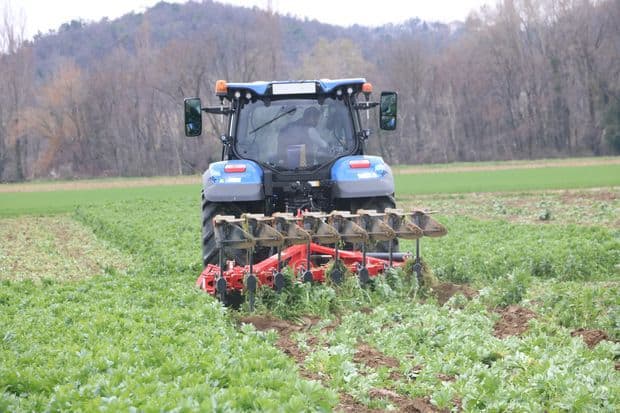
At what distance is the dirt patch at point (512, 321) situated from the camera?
784 centimetres

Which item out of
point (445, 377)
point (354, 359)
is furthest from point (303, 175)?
point (445, 377)

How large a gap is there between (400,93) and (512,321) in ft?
219

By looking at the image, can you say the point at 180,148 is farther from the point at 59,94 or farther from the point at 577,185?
the point at 577,185

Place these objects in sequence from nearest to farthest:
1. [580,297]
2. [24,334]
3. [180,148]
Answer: [24,334], [580,297], [180,148]

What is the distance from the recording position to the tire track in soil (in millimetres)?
5668

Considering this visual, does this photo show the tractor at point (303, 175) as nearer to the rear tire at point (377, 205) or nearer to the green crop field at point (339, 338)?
the rear tire at point (377, 205)

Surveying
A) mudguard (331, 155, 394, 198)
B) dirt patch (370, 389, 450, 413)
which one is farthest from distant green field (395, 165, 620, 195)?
dirt patch (370, 389, 450, 413)

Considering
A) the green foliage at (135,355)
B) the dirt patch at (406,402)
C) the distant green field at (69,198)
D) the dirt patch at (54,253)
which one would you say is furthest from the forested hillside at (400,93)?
the dirt patch at (406,402)

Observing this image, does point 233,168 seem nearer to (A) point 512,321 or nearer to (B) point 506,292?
(B) point 506,292

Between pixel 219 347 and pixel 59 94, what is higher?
pixel 59 94

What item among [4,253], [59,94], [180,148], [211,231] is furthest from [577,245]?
[59,94]

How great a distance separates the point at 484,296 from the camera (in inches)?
365

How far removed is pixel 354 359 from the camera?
6.93 meters

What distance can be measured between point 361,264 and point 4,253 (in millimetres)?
10617
